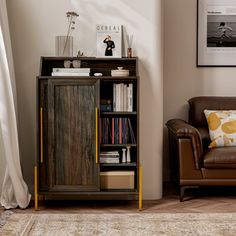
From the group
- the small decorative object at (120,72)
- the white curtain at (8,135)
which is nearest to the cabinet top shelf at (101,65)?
the small decorative object at (120,72)

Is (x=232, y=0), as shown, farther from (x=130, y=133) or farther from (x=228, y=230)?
(x=228, y=230)

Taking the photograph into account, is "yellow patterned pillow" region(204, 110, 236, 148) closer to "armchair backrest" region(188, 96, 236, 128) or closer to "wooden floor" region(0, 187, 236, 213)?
"armchair backrest" region(188, 96, 236, 128)

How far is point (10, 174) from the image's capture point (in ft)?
14.0

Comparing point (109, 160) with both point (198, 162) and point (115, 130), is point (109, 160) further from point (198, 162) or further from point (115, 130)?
point (198, 162)

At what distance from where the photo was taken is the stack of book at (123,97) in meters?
4.40

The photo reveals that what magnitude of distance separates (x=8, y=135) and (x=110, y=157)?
0.82 metres

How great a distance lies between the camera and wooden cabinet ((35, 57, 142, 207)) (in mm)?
4301

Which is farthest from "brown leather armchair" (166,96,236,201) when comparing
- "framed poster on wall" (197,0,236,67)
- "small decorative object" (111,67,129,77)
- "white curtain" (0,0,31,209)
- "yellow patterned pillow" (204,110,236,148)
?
"white curtain" (0,0,31,209)

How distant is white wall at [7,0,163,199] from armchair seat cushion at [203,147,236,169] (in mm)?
472

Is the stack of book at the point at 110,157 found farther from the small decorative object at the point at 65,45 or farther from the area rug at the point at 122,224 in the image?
the small decorative object at the point at 65,45

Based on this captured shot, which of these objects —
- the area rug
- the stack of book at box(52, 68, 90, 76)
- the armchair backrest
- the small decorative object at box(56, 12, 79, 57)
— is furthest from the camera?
the armchair backrest

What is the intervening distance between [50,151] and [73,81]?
1.90ft

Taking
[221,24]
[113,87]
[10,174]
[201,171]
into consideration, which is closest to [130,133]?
[113,87]

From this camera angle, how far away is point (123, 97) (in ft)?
14.4
